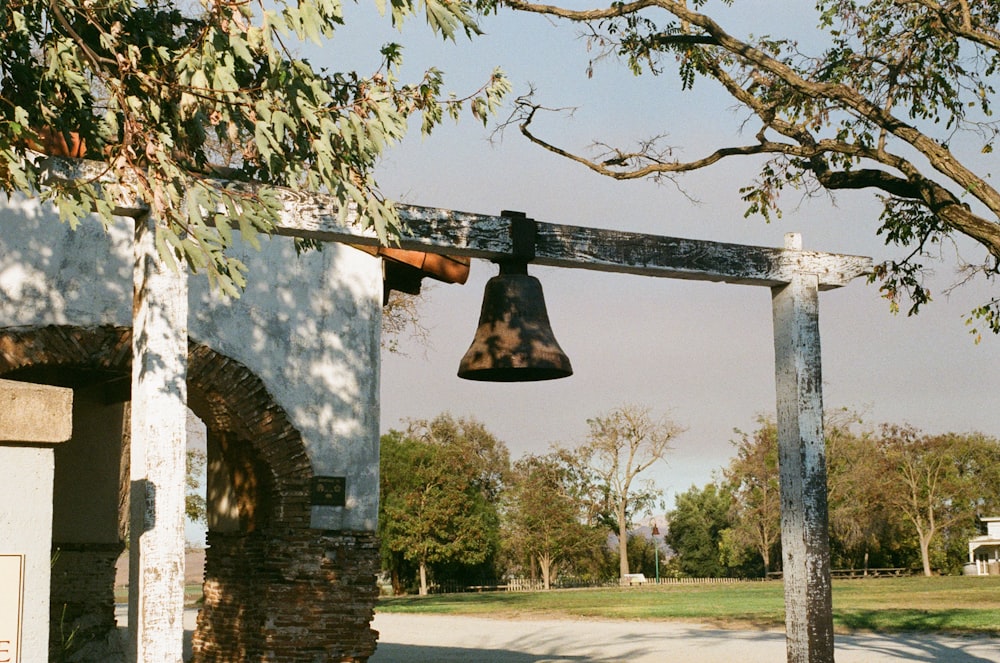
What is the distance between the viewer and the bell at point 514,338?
579 cm

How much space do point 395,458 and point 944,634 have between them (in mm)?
31833

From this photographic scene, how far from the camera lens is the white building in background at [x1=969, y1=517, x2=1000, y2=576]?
68938mm

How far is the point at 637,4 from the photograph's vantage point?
11969mm

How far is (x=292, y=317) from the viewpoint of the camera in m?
10.9

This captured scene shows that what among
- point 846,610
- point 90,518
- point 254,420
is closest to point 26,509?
point 254,420

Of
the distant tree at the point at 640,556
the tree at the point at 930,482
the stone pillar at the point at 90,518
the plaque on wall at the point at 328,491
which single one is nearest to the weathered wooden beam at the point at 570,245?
the plaque on wall at the point at 328,491

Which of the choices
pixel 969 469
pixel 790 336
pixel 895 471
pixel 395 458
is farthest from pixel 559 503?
pixel 790 336

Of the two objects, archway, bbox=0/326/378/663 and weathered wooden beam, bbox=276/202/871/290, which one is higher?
→ weathered wooden beam, bbox=276/202/871/290

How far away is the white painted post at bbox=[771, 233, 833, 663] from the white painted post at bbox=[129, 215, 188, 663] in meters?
3.22

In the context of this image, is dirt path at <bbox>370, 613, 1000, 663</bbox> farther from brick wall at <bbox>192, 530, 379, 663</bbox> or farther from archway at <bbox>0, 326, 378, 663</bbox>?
brick wall at <bbox>192, 530, 379, 663</bbox>

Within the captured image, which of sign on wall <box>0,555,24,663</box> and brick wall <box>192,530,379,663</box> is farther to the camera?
brick wall <box>192,530,379,663</box>

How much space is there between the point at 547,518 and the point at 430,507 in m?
7.95

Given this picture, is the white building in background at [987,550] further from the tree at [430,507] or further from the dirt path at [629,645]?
the dirt path at [629,645]

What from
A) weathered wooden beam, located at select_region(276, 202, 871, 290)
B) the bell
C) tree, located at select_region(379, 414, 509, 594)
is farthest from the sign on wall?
tree, located at select_region(379, 414, 509, 594)
